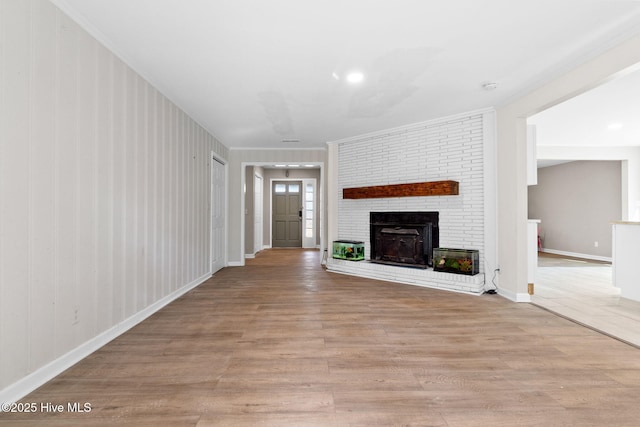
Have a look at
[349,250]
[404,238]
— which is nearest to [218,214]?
[349,250]

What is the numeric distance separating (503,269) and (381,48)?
9.77ft

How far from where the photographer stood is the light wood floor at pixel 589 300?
8.82 feet

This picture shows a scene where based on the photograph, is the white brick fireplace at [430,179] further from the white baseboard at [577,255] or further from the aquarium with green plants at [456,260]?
the white baseboard at [577,255]

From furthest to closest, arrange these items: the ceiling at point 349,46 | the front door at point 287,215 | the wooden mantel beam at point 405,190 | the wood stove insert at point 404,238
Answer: the front door at point 287,215 < the wood stove insert at point 404,238 < the wooden mantel beam at point 405,190 < the ceiling at point 349,46

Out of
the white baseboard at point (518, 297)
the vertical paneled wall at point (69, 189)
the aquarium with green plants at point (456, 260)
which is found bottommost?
the white baseboard at point (518, 297)

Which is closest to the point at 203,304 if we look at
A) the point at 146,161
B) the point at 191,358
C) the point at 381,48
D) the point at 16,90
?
the point at 191,358

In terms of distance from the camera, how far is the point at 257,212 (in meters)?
8.01

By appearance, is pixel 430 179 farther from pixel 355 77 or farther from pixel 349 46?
pixel 349 46

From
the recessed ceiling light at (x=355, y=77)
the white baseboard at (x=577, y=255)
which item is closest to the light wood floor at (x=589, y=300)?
the white baseboard at (x=577, y=255)

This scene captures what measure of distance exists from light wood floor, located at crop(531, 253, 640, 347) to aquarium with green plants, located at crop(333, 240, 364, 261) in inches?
→ 96.8

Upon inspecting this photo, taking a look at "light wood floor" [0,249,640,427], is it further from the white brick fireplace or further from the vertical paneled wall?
the white brick fireplace

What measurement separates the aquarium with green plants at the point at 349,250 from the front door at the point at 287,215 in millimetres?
4016

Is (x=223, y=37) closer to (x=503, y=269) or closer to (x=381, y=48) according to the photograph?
(x=381, y=48)

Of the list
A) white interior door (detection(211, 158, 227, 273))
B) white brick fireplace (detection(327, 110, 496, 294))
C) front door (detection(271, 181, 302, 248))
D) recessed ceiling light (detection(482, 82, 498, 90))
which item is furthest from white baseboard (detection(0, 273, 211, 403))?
front door (detection(271, 181, 302, 248))
